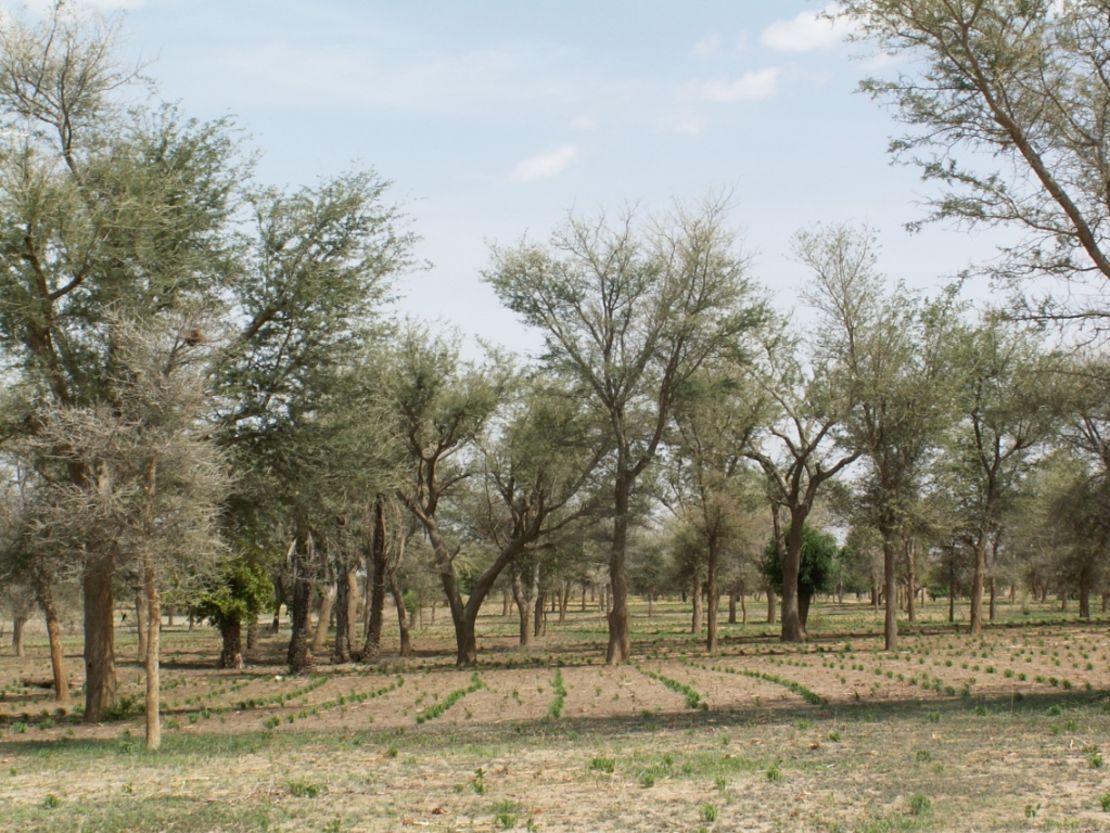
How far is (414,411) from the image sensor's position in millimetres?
31594

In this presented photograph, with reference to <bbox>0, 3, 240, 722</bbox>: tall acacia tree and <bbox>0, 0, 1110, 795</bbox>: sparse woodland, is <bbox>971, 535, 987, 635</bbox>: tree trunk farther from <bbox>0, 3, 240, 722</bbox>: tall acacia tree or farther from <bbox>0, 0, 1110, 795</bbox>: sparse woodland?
<bbox>0, 3, 240, 722</bbox>: tall acacia tree

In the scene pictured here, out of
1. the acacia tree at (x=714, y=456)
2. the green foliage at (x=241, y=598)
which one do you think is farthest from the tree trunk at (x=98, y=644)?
the acacia tree at (x=714, y=456)

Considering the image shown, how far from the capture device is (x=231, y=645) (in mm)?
35094

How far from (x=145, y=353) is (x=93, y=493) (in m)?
1.95

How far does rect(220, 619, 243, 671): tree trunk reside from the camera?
3467cm

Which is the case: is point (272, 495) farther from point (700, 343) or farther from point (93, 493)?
point (700, 343)

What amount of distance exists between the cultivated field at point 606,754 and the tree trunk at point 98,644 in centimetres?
51

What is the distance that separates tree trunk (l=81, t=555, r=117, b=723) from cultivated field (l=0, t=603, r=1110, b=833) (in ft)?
1.69

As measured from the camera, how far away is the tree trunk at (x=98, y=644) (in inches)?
713

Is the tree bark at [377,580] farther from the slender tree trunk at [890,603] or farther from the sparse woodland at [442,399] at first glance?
the slender tree trunk at [890,603]

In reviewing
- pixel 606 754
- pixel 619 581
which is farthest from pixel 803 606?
pixel 606 754

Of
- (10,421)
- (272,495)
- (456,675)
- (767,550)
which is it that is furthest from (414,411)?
(767,550)

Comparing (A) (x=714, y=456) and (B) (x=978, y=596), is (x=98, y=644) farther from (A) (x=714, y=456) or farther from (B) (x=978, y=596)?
(B) (x=978, y=596)

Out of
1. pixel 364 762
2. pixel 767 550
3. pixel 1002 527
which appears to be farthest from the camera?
pixel 767 550
